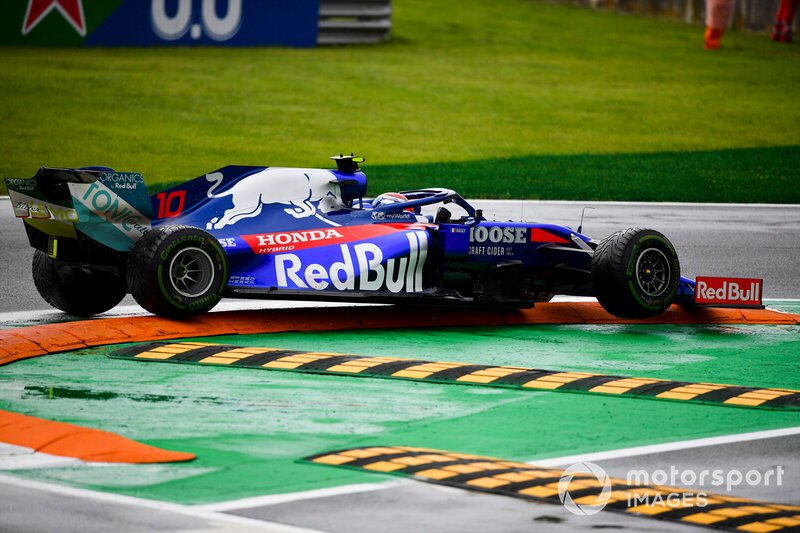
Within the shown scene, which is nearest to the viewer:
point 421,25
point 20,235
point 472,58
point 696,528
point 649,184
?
point 696,528

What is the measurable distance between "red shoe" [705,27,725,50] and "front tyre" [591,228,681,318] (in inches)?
1039

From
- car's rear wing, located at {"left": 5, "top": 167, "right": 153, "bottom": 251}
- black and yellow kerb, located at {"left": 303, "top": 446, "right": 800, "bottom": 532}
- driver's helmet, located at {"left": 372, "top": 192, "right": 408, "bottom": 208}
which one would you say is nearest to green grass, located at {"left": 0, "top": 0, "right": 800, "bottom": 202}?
driver's helmet, located at {"left": 372, "top": 192, "right": 408, "bottom": 208}

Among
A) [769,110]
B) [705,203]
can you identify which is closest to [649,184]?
[705,203]

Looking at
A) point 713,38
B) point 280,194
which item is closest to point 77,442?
point 280,194

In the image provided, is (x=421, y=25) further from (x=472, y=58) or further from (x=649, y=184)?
(x=649, y=184)

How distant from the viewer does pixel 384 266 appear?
10.8 m

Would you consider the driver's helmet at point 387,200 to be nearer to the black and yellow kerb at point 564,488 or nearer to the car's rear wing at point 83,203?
the car's rear wing at point 83,203

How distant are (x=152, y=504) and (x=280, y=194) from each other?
16.3 ft

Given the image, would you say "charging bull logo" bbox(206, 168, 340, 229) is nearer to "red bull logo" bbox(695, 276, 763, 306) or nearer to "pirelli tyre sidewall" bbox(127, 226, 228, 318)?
"pirelli tyre sidewall" bbox(127, 226, 228, 318)

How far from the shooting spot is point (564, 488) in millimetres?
6734

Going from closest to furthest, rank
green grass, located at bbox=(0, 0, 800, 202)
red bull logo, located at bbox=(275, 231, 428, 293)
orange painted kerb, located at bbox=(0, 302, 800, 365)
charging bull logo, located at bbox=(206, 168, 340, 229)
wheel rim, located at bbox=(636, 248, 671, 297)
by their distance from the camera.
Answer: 1. orange painted kerb, located at bbox=(0, 302, 800, 365)
2. red bull logo, located at bbox=(275, 231, 428, 293)
3. charging bull logo, located at bbox=(206, 168, 340, 229)
4. wheel rim, located at bbox=(636, 248, 671, 297)
5. green grass, located at bbox=(0, 0, 800, 202)

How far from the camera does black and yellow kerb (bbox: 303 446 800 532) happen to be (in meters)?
6.39

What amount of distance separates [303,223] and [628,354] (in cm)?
255

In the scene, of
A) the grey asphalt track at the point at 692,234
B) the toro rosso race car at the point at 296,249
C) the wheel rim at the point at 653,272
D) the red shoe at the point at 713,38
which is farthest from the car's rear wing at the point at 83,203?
the red shoe at the point at 713,38
